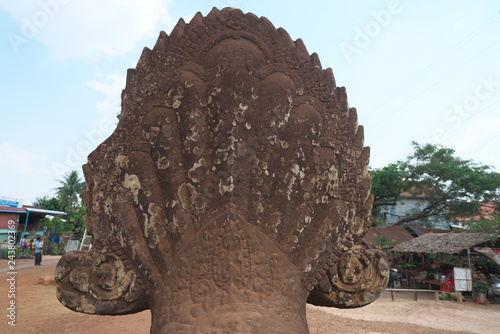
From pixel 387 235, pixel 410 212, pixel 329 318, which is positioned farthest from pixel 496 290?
pixel 410 212

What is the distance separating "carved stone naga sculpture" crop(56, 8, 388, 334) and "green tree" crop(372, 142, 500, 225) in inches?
694

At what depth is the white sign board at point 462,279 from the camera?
10883 millimetres

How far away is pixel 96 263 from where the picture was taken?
6.07 feet

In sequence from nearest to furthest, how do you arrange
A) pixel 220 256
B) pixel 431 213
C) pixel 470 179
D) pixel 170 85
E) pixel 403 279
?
1. pixel 220 256
2. pixel 170 85
3. pixel 403 279
4. pixel 470 179
5. pixel 431 213

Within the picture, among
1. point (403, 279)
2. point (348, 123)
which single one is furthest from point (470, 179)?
point (348, 123)

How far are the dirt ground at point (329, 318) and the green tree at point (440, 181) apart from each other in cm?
807

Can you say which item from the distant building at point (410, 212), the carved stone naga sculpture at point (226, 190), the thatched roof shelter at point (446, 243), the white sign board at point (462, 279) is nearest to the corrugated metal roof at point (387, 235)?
the thatched roof shelter at point (446, 243)

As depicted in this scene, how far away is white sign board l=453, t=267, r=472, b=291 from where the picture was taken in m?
10.9

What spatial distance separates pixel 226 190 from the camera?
1.82 metres

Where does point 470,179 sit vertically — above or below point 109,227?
above

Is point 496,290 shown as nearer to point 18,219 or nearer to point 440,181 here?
point 440,181

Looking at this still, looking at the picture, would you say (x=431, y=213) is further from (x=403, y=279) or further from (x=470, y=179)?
(x=403, y=279)

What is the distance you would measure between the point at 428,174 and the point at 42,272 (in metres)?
17.8

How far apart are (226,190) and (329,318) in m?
6.63
